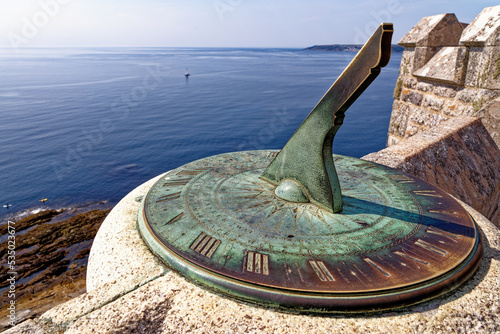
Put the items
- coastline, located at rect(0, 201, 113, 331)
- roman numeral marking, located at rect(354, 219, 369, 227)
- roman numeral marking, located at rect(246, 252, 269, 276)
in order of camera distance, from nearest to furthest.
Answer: roman numeral marking, located at rect(246, 252, 269, 276)
roman numeral marking, located at rect(354, 219, 369, 227)
coastline, located at rect(0, 201, 113, 331)

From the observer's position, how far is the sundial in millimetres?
1889

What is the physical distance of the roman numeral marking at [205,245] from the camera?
7.12 ft

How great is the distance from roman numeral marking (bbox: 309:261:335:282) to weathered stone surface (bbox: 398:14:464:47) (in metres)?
5.20

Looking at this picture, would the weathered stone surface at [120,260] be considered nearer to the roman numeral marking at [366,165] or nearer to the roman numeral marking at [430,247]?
the roman numeral marking at [430,247]

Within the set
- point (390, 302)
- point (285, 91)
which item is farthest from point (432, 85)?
point (285, 91)

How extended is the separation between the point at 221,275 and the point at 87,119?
1147 inches

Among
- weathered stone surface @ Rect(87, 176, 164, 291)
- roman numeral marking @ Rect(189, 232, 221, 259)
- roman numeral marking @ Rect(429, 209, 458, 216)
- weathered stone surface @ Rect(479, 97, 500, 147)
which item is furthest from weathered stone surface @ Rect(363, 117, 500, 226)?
weathered stone surface @ Rect(87, 176, 164, 291)

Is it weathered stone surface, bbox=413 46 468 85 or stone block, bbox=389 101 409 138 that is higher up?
weathered stone surface, bbox=413 46 468 85

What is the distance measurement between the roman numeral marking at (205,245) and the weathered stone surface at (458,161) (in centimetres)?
259

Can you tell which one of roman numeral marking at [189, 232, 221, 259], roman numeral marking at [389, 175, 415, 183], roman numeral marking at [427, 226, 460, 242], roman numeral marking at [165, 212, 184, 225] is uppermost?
roman numeral marking at [165, 212, 184, 225]

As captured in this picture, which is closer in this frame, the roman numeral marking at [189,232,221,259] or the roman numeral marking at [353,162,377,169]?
the roman numeral marking at [189,232,221,259]

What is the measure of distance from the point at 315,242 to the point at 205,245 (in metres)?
0.76

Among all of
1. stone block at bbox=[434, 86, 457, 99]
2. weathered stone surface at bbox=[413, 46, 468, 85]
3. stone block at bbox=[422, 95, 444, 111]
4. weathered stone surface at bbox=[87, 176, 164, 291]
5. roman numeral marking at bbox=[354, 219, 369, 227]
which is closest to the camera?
weathered stone surface at bbox=[87, 176, 164, 291]

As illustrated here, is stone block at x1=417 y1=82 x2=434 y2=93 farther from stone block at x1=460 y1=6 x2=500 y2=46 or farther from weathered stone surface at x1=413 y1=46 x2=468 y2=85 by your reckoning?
stone block at x1=460 y1=6 x2=500 y2=46
